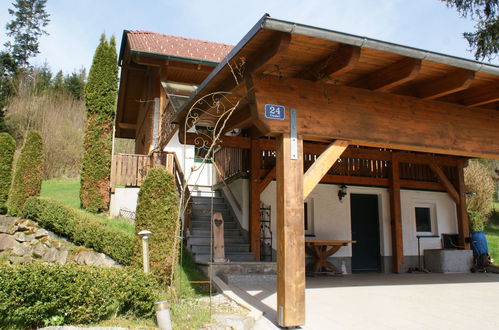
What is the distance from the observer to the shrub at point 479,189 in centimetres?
1850

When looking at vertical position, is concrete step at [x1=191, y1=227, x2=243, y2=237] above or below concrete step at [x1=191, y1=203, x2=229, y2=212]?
below

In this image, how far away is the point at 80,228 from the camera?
991 cm

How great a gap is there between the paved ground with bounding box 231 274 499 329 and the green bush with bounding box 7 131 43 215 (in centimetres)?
751

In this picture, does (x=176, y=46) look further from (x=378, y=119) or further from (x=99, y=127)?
(x=378, y=119)

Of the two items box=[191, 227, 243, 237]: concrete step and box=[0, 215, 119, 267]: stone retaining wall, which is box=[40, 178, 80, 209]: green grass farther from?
box=[191, 227, 243, 237]: concrete step

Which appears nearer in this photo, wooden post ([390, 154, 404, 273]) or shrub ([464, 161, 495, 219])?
wooden post ([390, 154, 404, 273])

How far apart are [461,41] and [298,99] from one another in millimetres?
11194

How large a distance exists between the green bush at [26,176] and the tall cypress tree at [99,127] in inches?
51.6

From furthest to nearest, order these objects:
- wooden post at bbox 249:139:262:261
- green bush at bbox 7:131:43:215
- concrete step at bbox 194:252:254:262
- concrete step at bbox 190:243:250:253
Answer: green bush at bbox 7:131:43:215 < wooden post at bbox 249:139:262:261 < concrete step at bbox 190:243:250:253 < concrete step at bbox 194:252:254:262

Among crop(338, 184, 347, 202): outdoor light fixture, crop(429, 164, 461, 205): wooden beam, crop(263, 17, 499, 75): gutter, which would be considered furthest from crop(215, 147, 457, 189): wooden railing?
crop(263, 17, 499, 75): gutter

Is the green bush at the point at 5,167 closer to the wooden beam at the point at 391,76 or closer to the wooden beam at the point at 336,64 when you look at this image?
the wooden beam at the point at 336,64

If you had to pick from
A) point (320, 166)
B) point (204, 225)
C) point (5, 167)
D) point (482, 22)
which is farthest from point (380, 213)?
point (5, 167)

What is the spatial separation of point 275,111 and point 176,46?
28.7 feet

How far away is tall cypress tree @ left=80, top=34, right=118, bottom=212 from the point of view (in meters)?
12.7
